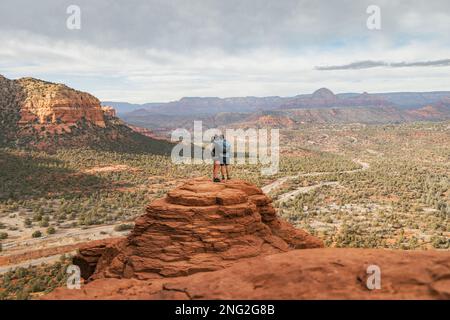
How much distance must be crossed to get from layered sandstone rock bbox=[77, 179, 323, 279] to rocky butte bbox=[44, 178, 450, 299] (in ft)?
0.13

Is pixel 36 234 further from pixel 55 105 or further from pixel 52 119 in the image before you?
pixel 55 105

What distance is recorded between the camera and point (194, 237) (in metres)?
14.5

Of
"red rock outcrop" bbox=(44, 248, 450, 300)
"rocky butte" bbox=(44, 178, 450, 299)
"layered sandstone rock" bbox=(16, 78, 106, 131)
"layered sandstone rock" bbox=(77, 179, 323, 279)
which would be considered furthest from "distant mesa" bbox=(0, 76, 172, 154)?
"red rock outcrop" bbox=(44, 248, 450, 300)

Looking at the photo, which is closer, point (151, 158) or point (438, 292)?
point (438, 292)

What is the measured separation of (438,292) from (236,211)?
8262 mm

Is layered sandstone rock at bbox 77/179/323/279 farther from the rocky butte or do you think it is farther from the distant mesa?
the distant mesa

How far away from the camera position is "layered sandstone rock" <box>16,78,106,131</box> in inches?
4018

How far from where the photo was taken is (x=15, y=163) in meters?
75.0

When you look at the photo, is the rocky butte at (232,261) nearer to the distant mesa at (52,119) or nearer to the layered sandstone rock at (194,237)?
the layered sandstone rock at (194,237)

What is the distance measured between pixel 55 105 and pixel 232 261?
340ft

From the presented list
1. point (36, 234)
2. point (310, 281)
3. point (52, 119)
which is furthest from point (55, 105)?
point (310, 281)

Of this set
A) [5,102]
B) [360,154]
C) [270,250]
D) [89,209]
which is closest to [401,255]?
[270,250]

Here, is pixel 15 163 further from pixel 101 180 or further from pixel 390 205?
pixel 390 205

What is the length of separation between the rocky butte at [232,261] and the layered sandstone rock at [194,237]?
0.13ft
